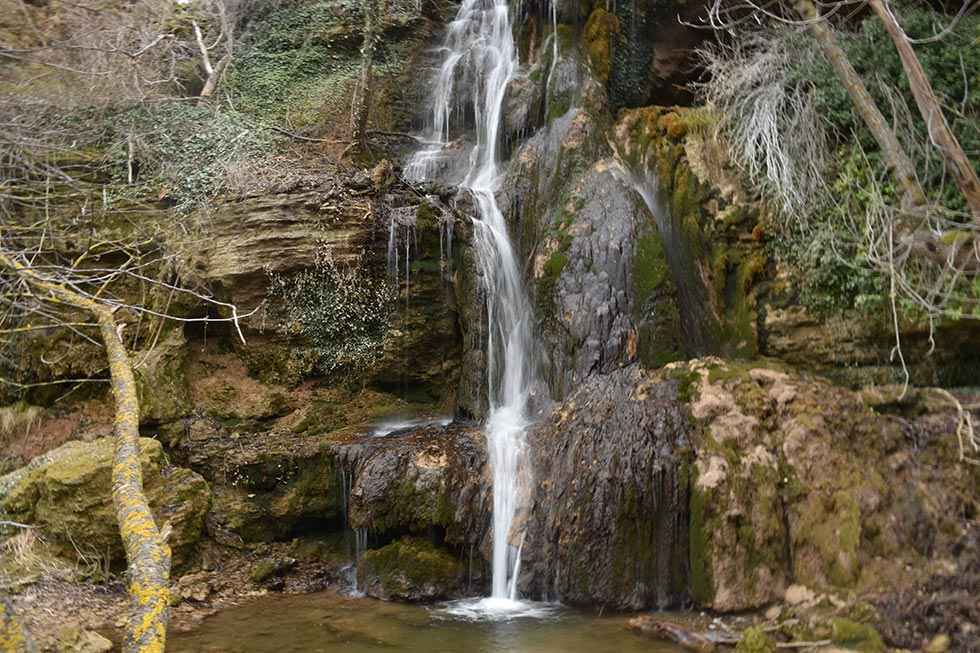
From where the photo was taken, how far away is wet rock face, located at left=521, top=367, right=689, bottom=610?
6.32m

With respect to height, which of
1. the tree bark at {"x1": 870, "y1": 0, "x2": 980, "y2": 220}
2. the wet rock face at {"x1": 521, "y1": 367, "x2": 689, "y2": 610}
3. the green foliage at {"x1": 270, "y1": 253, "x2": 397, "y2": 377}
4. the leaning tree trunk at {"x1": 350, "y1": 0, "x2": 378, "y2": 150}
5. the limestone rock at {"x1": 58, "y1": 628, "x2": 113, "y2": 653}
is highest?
the leaning tree trunk at {"x1": 350, "y1": 0, "x2": 378, "y2": 150}

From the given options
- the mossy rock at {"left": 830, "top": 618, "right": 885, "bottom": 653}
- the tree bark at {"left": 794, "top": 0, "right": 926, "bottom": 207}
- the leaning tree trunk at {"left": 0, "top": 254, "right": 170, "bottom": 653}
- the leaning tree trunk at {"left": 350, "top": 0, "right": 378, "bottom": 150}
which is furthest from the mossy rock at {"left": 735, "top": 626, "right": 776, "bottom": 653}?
the leaning tree trunk at {"left": 350, "top": 0, "right": 378, "bottom": 150}

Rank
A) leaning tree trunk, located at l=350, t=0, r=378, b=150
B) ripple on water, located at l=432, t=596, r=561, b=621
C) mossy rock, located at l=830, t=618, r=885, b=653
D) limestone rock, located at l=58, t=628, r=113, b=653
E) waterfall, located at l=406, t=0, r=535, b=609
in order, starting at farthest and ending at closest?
leaning tree trunk, located at l=350, t=0, r=378, b=150 < waterfall, located at l=406, t=0, r=535, b=609 < ripple on water, located at l=432, t=596, r=561, b=621 < limestone rock, located at l=58, t=628, r=113, b=653 < mossy rock, located at l=830, t=618, r=885, b=653

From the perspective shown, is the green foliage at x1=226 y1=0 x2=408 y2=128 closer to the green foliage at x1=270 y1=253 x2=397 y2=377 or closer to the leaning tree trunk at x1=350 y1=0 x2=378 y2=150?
the leaning tree trunk at x1=350 y1=0 x2=378 y2=150

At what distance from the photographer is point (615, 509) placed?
6.46 meters

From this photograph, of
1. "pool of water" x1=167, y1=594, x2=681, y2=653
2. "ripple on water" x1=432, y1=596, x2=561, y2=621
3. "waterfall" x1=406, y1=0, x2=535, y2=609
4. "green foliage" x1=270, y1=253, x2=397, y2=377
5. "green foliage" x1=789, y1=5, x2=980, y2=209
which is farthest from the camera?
"green foliage" x1=270, y1=253, x2=397, y2=377

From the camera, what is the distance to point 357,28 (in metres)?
13.4

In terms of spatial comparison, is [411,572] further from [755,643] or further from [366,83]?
[366,83]

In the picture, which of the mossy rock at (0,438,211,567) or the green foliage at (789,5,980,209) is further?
the green foliage at (789,5,980,209)

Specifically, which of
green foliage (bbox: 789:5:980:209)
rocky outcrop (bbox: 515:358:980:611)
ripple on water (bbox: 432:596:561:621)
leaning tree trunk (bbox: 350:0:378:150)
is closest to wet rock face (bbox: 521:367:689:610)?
rocky outcrop (bbox: 515:358:980:611)

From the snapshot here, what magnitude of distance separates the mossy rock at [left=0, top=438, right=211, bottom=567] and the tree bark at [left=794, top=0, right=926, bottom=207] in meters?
7.89

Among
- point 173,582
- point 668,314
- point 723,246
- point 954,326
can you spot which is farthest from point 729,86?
point 173,582

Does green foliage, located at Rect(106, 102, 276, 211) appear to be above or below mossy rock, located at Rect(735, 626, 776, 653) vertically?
above

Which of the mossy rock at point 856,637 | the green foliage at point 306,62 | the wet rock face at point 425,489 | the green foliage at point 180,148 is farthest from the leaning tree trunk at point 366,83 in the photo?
the mossy rock at point 856,637
